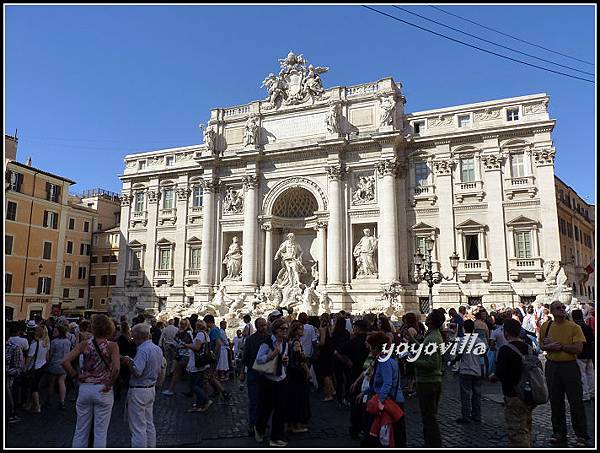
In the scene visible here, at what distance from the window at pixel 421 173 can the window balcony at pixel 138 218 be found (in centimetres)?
1887

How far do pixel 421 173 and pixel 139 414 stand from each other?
22.9 meters

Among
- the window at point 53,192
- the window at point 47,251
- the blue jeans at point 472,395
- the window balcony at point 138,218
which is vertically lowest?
the blue jeans at point 472,395

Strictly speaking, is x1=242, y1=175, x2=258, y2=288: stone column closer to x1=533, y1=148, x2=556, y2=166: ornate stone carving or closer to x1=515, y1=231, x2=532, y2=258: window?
x1=515, y1=231, x2=532, y2=258: window

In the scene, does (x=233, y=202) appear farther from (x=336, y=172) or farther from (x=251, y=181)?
(x=336, y=172)

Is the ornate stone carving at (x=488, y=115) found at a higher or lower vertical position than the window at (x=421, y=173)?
higher

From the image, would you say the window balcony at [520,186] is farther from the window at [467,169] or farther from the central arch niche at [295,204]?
the central arch niche at [295,204]

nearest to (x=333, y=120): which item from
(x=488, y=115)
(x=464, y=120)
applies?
(x=464, y=120)

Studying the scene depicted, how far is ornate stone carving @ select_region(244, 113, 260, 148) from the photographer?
29109 mm

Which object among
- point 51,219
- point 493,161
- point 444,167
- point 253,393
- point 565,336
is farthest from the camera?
point 51,219

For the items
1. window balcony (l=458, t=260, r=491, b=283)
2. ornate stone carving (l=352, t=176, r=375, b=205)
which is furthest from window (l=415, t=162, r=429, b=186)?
window balcony (l=458, t=260, r=491, b=283)

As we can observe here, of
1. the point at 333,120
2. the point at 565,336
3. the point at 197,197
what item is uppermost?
the point at 333,120

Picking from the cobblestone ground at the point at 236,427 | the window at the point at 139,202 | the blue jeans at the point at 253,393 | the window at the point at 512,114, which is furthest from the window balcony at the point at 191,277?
the blue jeans at the point at 253,393

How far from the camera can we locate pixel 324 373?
9.70 meters

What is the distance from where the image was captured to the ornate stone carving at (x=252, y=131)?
95.5 feet
